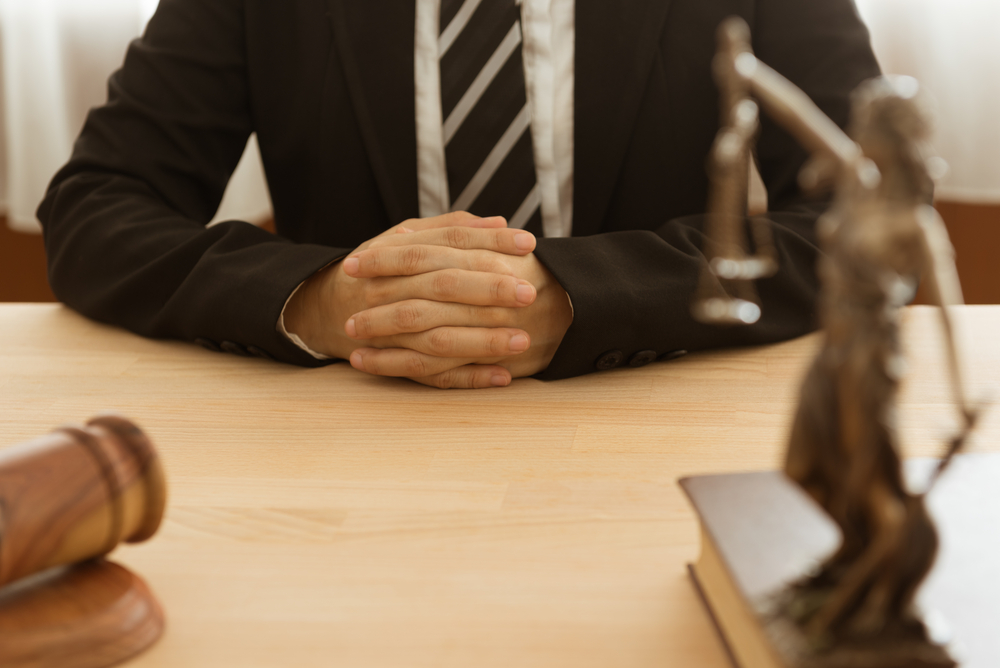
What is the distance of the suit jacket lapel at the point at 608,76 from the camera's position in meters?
1.22

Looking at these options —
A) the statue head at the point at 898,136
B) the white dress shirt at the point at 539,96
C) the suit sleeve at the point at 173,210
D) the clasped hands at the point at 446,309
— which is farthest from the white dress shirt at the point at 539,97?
the statue head at the point at 898,136

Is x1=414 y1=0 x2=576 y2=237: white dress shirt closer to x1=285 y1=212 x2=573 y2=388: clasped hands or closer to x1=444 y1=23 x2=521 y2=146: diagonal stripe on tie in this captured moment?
x1=444 y1=23 x2=521 y2=146: diagonal stripe on tie

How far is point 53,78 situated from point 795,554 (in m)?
2.05

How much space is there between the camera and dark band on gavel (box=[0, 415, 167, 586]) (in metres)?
0.41

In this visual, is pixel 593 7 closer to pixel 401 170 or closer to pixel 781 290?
pixel 401 170

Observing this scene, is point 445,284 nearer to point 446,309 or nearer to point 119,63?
point 446,309

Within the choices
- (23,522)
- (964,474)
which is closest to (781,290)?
(964,474)

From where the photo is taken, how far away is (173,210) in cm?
117

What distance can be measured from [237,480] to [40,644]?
0.22 meters

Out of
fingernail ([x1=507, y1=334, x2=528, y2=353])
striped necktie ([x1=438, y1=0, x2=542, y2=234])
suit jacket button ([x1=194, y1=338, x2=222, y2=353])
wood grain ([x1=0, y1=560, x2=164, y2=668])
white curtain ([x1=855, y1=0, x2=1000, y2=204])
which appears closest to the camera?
wood grain ([x1=0, y1=560, x2=164, y2=668])

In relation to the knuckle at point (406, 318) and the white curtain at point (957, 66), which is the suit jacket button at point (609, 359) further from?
the white curtain at point (957, 66)

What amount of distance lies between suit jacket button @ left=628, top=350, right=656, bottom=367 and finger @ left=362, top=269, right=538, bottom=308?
0.37ft

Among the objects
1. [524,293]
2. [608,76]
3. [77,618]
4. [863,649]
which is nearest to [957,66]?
[608,76]

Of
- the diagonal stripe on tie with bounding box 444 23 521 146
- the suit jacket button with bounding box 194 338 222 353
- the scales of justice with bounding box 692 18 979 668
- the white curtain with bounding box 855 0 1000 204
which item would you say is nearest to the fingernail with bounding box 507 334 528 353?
the suit jacket button with bounding box 194 338 222 353
